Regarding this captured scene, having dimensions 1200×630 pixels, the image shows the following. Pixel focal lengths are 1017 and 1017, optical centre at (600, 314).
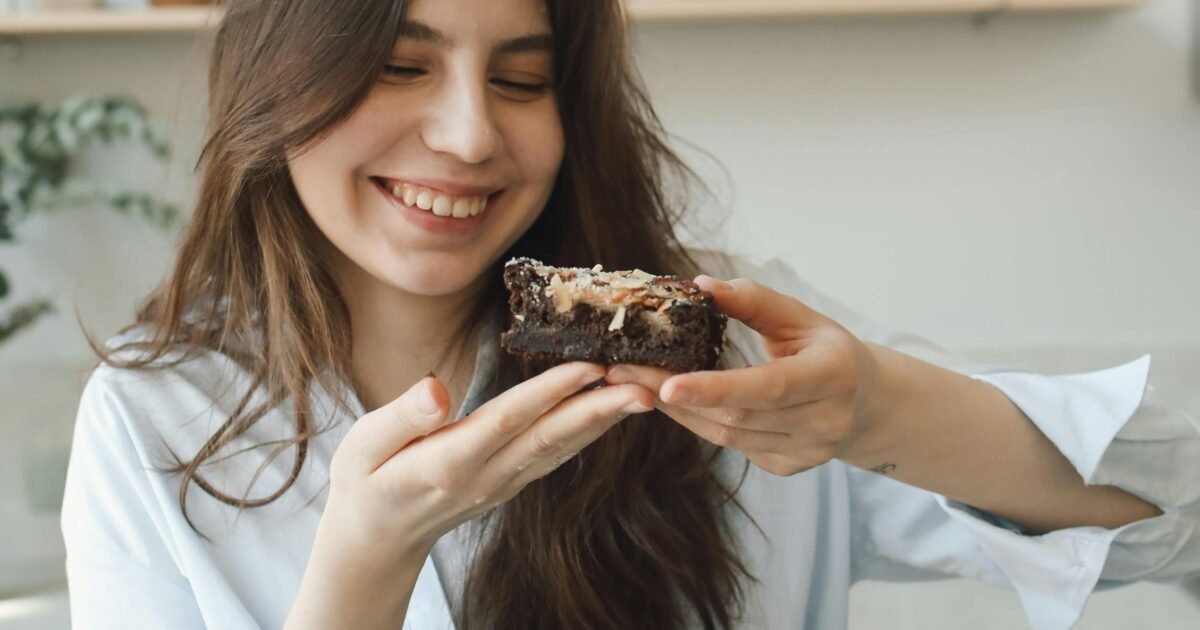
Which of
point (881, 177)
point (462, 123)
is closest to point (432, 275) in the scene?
point (462, 123)

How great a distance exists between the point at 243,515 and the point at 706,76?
149 centimetres

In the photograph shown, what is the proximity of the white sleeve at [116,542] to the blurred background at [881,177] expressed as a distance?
0.98m

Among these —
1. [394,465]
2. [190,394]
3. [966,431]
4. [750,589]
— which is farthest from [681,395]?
[190,394]

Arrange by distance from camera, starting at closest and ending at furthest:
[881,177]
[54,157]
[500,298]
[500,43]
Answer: [500,43] < [500,298] < [54,157] < [881,177]

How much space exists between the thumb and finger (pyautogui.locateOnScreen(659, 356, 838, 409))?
19 centimetres

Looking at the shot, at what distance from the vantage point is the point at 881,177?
2.36 m

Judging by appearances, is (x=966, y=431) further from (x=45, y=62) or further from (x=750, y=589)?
(x=45, y=62)

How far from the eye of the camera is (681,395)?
795mm

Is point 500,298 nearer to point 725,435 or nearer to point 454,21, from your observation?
point 454,21

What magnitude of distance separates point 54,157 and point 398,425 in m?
1.74

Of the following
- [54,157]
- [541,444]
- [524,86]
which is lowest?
[54,157]

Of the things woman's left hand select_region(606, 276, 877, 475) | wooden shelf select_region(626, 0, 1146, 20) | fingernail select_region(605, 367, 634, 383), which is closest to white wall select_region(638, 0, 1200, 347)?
wooden shelf select_region(626, 0, 1146, 20)

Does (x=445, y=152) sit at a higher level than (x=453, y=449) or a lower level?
higher

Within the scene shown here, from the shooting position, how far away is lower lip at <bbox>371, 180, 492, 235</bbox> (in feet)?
3.85
